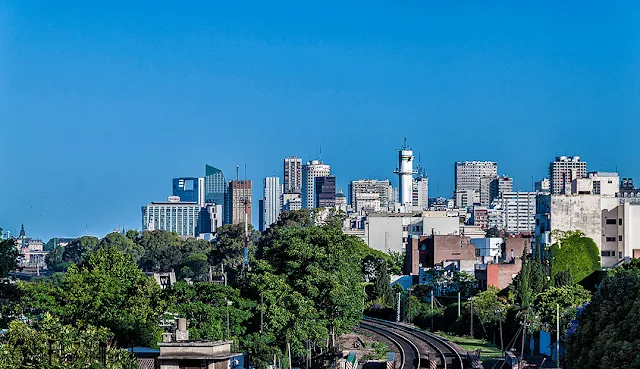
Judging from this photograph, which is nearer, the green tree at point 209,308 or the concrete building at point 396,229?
the green tree at point 209,308

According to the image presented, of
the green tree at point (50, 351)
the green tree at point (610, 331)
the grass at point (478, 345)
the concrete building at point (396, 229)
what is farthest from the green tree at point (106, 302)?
the concrete building at point (396, 229)

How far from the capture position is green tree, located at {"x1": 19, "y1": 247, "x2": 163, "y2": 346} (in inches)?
1362

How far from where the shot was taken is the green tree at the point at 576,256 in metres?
70.8

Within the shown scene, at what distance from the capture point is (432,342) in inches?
1992

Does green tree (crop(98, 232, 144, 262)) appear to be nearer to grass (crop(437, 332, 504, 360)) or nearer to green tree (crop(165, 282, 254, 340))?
grass (crop(437, 332, 504, 360))

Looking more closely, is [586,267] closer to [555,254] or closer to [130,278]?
[555,254]

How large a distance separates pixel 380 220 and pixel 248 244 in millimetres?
14988

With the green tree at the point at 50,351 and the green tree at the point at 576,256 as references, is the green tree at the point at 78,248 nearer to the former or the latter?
the green tree at the point at 576,256

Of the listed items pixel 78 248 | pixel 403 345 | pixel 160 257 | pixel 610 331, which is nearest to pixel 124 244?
pixel 160 257

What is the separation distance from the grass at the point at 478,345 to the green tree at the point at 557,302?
7.20 feet

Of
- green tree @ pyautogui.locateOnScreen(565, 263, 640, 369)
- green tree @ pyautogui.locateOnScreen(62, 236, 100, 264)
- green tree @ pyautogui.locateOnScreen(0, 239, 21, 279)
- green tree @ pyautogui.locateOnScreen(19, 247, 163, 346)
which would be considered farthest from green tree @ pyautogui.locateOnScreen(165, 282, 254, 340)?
green tree @ pyautogui.locateOnScreen(62, 236, 100, 264)

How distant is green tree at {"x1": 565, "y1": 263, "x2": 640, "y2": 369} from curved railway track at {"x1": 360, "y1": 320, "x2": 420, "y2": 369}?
1184cm

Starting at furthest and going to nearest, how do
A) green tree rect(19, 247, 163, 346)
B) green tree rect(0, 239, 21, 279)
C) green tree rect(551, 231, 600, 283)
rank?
1. green tree rect(551, 231, 600, 283)
2. green tree rect(19, 247, 163, 346)
3. green tree rect(0, 239, 21, 279)

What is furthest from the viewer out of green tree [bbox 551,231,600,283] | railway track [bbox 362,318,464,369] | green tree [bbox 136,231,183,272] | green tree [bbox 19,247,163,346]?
green tree [bbox 136,231,183,272]
